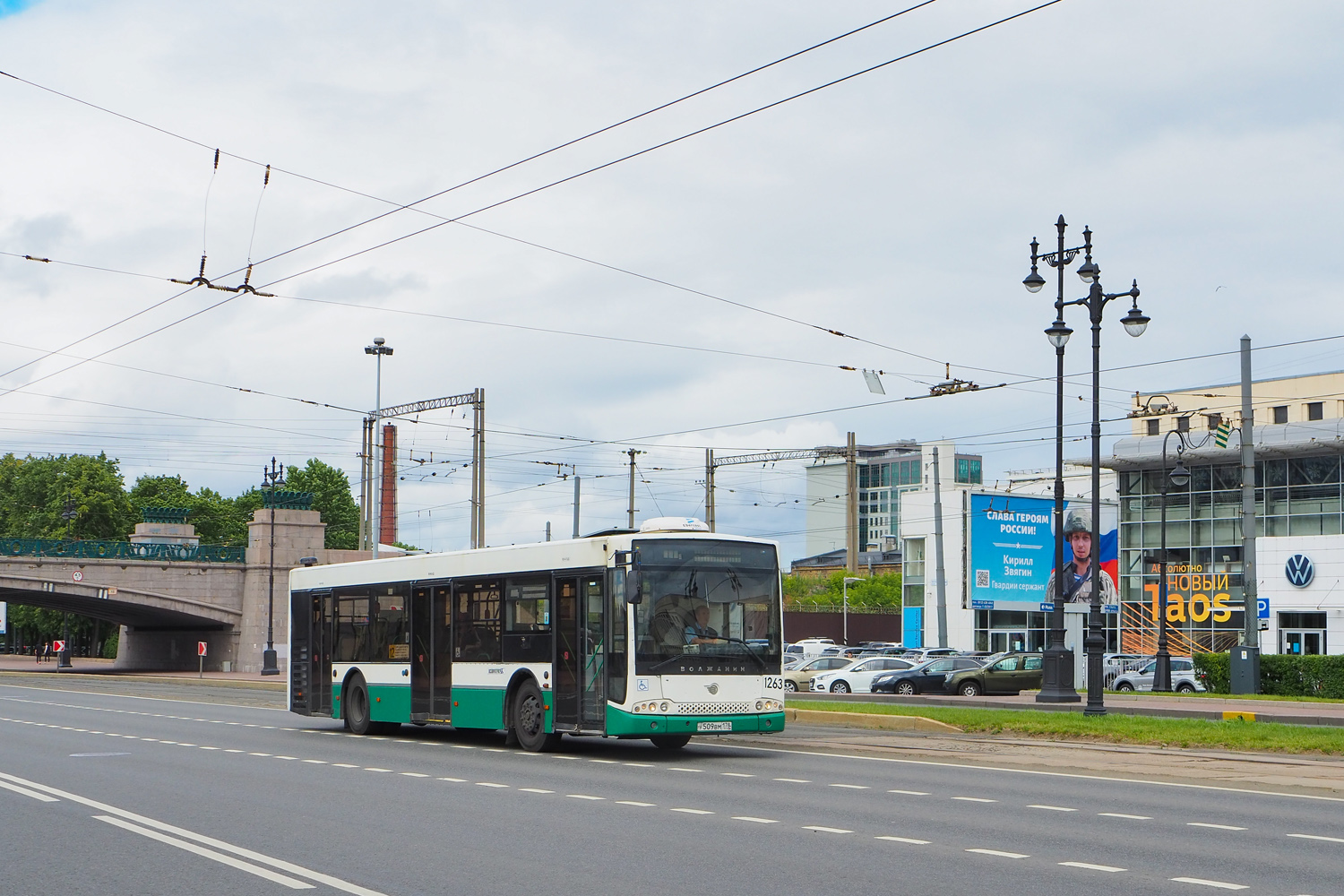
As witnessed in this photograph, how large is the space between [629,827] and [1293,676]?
29313 millimetres

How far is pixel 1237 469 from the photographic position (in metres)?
64.2

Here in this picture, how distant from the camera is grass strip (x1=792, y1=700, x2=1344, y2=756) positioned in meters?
19.7

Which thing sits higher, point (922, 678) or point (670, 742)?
point (670, 742)

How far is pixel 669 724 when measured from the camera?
18.6m

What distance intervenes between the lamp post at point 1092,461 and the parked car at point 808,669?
1310 centimetres

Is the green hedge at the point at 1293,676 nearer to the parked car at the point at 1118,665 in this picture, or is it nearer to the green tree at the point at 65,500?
the parked car at the point at 1118,665

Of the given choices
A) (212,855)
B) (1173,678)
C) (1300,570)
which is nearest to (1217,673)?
(1173,678)

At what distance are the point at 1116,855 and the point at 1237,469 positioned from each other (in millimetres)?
58220

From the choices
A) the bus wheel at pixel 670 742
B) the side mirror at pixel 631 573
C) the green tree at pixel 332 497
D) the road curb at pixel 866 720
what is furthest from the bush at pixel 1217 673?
the green tree at pixel 332 497

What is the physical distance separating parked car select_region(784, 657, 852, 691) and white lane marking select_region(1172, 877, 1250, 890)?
3431 cm

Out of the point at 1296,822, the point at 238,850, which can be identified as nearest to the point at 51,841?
the point at 238,850

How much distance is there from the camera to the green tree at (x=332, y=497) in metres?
119

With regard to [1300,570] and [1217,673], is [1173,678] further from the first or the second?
[1300,570]

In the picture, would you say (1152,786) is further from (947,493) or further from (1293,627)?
(947,493)
